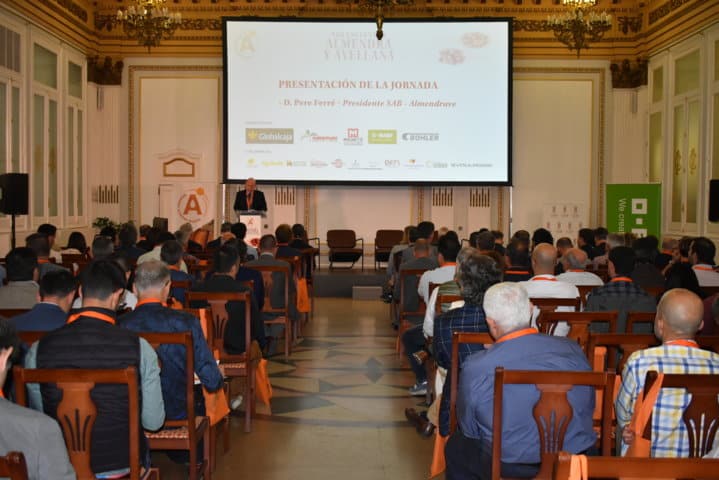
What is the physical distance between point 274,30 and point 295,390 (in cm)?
893

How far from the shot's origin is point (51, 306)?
3789mm

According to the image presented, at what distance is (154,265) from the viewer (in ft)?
12.8

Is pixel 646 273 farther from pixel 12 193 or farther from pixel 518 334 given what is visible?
pixel 12 193

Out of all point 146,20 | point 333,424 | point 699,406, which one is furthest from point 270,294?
point 146,20

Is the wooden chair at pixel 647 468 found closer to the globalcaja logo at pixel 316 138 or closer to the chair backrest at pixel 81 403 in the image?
the chair backrest at pixel 81 403

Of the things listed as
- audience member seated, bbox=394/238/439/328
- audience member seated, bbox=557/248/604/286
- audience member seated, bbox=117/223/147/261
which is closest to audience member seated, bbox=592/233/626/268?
audience member seated, bbox=557/248/604/286

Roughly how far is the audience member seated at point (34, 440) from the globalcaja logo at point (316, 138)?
12026 millimetres

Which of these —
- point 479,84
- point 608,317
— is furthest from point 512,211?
point 608,317

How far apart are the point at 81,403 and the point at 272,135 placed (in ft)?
37.8

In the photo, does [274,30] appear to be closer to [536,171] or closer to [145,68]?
[145,68]

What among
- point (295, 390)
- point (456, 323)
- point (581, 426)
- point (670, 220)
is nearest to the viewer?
point (581, 426)

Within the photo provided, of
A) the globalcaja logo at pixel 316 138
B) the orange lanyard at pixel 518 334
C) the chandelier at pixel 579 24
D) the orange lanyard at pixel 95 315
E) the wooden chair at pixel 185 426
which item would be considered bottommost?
the wooden chair at pixel 185 426

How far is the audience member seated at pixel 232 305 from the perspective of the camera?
5453 mm

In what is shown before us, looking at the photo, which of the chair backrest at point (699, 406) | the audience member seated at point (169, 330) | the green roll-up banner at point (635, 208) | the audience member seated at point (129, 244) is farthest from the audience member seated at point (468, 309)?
the green roll-up banner at point (635, 208)
